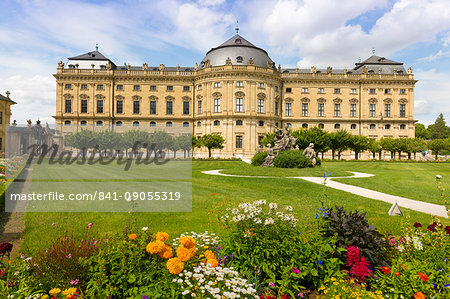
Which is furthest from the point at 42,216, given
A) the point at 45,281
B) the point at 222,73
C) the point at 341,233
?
the point at 222,73

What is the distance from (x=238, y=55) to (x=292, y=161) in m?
35.6

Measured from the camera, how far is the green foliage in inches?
167

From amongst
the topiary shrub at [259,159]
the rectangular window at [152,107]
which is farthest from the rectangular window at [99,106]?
the topiary shrub at [259,159]

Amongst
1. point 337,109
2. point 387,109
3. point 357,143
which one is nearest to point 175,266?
point 357,143

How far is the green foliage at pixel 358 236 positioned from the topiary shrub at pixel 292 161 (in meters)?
19.5

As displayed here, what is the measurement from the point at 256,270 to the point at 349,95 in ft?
202

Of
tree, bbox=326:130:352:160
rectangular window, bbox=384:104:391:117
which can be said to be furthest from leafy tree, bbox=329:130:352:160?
rectangular window, bbox=384:104:391:117

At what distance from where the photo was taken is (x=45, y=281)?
354cm

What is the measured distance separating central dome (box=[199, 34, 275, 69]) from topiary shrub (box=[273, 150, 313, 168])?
33012 millimetres

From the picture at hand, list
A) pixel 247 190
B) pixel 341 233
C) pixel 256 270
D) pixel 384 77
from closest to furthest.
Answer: pixel 256 270 → pixel 341 233 → pixel 247 190 → pixel 384 77

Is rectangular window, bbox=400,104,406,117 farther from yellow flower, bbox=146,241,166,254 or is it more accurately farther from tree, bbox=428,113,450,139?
yellow flower, bbox=146,241,166,254

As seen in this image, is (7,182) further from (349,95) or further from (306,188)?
(349,95)

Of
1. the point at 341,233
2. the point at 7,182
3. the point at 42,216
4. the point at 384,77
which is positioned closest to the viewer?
the point at 341,233

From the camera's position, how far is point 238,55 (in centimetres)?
5272
